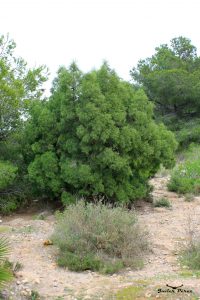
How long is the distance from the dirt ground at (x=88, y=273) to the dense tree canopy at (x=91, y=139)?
4.09 feet

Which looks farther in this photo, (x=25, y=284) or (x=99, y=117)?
(x=99, y=117)

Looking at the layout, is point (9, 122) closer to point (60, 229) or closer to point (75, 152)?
point (75, 152)

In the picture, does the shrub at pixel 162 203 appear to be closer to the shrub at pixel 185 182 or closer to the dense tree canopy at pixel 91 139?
the dense tree canopy at pixel 91 139

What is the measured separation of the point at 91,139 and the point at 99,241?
3751 millimetres

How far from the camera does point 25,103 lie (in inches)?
480

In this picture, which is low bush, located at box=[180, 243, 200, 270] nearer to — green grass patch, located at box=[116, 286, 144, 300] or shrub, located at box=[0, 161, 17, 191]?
green grass patch, located at box=[116, 286, 144, 300]

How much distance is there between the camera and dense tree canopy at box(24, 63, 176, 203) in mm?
10898

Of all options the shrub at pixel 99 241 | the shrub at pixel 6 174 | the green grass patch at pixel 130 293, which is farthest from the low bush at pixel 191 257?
the shrub at pixel 6 174

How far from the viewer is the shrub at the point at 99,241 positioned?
734 centimetres

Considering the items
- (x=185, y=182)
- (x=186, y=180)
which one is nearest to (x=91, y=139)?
(x=185, y=182)

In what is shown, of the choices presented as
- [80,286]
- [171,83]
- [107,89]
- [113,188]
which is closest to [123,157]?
[113,188]

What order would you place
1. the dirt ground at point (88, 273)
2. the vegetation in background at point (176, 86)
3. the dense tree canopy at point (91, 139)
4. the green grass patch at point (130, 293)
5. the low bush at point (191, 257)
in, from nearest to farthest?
the green grass patch at point (130, 293), the dirt ground at point (88, 273), the low bush at point (191, 257), the dense tree canopy at point (91, 139), the vegetation in background at point (176, 86)

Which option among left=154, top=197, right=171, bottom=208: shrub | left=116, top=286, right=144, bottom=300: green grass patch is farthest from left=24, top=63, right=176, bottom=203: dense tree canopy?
left=116, top=286, right=144, bottom=300: green grass patch

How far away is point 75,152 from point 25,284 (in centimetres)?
511
